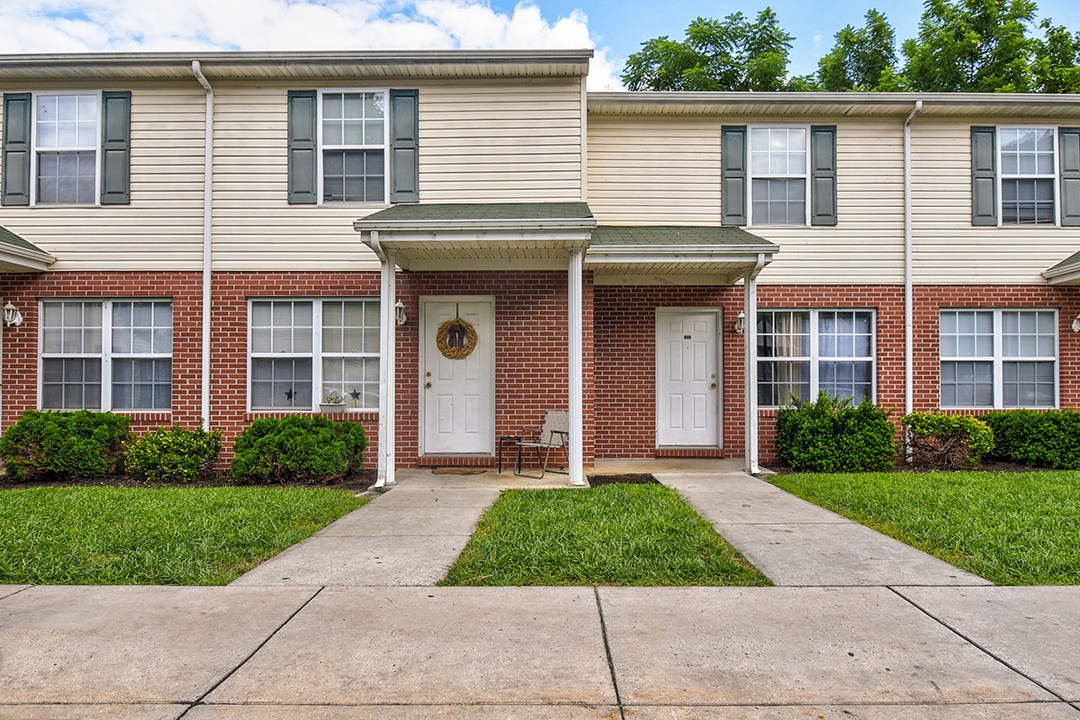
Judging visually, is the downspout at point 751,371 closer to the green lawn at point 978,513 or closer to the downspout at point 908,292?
the green lawn at point 978,513

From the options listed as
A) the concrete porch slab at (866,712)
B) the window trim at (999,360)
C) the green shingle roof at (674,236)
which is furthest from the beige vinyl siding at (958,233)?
the concrete porch slab at (866,712)

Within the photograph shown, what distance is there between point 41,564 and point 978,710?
5.30 meters

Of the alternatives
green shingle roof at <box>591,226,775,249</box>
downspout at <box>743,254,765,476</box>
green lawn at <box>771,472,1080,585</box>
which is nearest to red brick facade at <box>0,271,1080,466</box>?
green shingle roof at <box>591,226,775,249</box>

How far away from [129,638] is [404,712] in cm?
162

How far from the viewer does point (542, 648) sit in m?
3.03

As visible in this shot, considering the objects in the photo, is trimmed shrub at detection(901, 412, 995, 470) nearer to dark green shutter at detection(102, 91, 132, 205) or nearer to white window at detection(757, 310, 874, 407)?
white window at detection(757, 310, 874, 407)

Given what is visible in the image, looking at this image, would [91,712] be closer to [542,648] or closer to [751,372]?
[542,648]

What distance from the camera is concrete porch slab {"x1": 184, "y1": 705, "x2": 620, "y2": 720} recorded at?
8.00 ft

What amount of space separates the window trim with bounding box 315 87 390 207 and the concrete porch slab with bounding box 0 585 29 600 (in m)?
Answer: 5.94

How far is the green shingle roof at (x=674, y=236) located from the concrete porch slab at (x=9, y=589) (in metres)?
6.30

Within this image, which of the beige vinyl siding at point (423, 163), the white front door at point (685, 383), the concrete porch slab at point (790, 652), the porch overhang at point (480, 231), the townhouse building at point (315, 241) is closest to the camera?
the concrete porch slab at point (790, 652)

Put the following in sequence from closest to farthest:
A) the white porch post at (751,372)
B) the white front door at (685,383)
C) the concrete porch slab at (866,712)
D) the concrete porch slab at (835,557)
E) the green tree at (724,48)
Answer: the concrete porch slab at (866,712), the concrete porch slab at (835,557), the white porch post at (751,372), the white front door at (685,383), the green tree at (724,48)

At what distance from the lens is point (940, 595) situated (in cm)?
375

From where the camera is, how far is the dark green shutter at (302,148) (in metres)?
8.71
